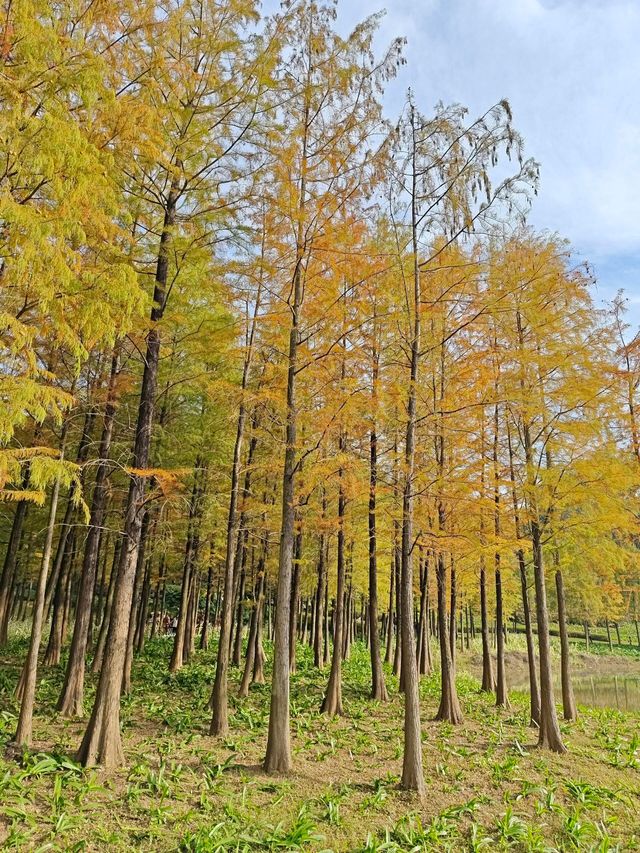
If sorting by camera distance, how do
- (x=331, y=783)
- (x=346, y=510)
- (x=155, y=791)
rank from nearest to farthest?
1. (x=155, y=791)
2. (x=331, y=783)
3. (x=346, y=510)

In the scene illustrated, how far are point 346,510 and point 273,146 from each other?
27.5 ft

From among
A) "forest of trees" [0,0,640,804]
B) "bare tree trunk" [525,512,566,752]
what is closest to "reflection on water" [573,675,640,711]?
"forest of trees" [0,0,640,804]

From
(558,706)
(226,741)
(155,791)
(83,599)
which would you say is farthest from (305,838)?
(558,706)

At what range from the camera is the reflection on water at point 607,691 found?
19016 millimetres

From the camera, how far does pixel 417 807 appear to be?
6.38 metres

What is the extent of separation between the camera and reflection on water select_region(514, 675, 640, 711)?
1902 cm

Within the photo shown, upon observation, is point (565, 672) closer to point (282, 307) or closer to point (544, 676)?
point (544, 676)

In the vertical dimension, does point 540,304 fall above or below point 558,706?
above

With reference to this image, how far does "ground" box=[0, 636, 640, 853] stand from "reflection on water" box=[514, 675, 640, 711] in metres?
10.0

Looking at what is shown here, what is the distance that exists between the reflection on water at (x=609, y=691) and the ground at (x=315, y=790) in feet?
33.1

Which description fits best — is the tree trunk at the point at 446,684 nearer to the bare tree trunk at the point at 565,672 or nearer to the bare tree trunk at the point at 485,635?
the bare tree trunk at the point at 485,635

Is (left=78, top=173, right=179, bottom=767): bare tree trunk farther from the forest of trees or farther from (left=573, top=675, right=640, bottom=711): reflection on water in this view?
(left=573, top=675, right=640, bottom=711): reflection on water

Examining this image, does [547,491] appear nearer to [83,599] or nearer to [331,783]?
[331,783]

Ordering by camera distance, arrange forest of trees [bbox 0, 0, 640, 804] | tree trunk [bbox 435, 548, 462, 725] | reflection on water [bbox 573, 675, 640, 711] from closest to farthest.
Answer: forest of trees [bbox 0, 0, 640, 804]
tree trunk [bbox 435, 548, 462, 725]
reflection on water [bbox 573, 675, 640, 711]
